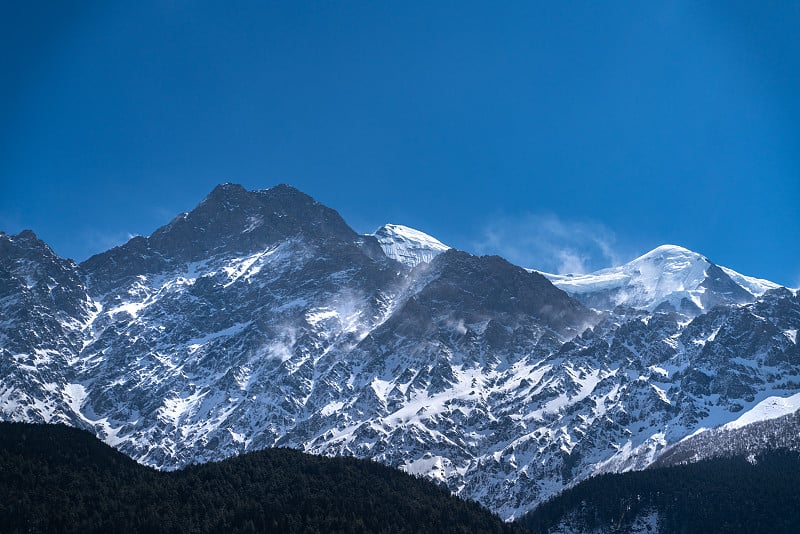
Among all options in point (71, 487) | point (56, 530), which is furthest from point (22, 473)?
point (56, 530)

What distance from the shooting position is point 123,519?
188875mm

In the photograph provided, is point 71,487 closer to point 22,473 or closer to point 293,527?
point 22,473

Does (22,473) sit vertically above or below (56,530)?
above

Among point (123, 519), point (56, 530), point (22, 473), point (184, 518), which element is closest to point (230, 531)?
point (184, 518)

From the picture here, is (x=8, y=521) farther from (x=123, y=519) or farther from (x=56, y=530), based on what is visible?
(x=123, y=519)

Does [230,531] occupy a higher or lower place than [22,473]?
→ lower

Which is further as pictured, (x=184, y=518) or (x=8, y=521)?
(x=184, y=518)

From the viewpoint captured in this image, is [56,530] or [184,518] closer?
[56,530]

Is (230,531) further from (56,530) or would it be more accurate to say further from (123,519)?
(56,530)

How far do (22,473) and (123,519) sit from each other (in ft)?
91.4

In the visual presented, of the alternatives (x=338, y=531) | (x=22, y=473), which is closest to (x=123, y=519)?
(x=22, y=473)

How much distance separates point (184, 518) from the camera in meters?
195

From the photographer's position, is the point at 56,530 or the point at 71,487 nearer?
the point at 56,530

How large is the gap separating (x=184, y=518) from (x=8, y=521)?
35.2 m
